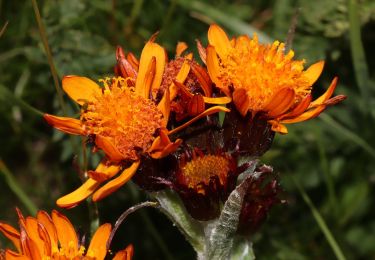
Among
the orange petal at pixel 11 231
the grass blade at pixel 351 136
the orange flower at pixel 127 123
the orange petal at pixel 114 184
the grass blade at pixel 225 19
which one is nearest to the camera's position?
the orange petal at pixel 114 184

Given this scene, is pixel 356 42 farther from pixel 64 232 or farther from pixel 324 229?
pixel 64 232

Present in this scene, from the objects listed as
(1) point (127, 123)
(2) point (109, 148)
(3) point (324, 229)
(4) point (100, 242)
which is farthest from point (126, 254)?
(3) point (324, 229)

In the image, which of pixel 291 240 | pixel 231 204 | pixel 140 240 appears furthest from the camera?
pixel 140 240

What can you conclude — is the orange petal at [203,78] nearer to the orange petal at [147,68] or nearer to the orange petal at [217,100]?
the orange petal at [217,100]

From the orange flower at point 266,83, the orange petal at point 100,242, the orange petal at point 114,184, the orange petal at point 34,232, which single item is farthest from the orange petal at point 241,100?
the orange petal at point 34,232

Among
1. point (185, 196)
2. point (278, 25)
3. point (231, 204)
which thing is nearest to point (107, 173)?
point (185, 196)

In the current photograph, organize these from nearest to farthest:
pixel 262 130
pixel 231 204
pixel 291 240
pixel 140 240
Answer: pixel 231 204 < pixel 262 130 < pixel 291 240 < pixel 140 240

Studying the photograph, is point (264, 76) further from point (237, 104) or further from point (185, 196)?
point (185, 196)
